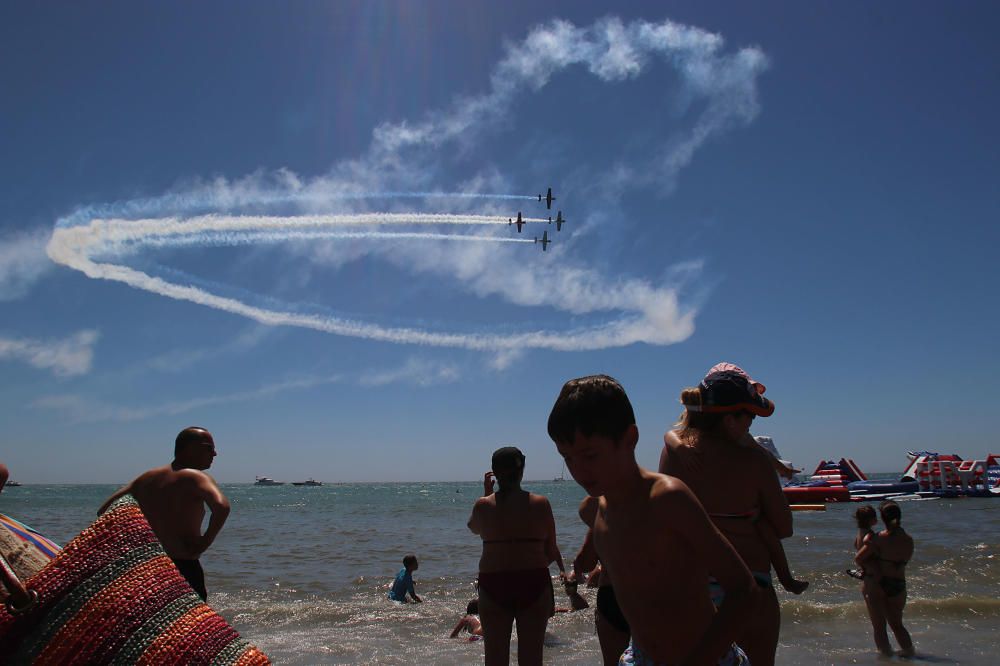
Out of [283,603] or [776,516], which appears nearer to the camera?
[776,516]


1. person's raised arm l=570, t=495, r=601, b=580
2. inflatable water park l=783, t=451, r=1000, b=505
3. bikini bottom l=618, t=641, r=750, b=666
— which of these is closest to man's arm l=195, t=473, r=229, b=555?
person's raised arm l=570, t=495, r=601, b=580

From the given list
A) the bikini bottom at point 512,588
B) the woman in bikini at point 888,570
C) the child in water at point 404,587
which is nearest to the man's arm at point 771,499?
the bikini bottom at point 512,588

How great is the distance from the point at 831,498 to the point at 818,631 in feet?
119

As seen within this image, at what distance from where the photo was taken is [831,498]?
137ft

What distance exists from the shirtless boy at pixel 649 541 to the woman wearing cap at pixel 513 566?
2.69 metres

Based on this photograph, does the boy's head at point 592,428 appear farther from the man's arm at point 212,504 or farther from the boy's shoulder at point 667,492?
the man's arm at point 212,504

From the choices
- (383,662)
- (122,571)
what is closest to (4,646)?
(122,571)

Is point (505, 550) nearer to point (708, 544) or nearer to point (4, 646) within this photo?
point (708, 544)

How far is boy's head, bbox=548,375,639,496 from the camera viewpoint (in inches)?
74.4

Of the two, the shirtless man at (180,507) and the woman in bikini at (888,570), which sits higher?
the shirtless man at (180,507)

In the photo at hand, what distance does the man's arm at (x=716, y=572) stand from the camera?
5.77ft

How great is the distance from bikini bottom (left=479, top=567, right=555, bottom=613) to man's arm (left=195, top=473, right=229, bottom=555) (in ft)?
6.01

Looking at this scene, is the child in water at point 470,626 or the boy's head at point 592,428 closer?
the boy's head at point 592,428

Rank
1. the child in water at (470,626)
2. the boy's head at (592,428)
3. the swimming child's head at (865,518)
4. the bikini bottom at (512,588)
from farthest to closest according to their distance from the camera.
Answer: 1. the child in water at (470,626)
2. the swimming child's head at (865,518)
3. the bikini bottom at (512,588)
4. the boy's head at (592,428)
